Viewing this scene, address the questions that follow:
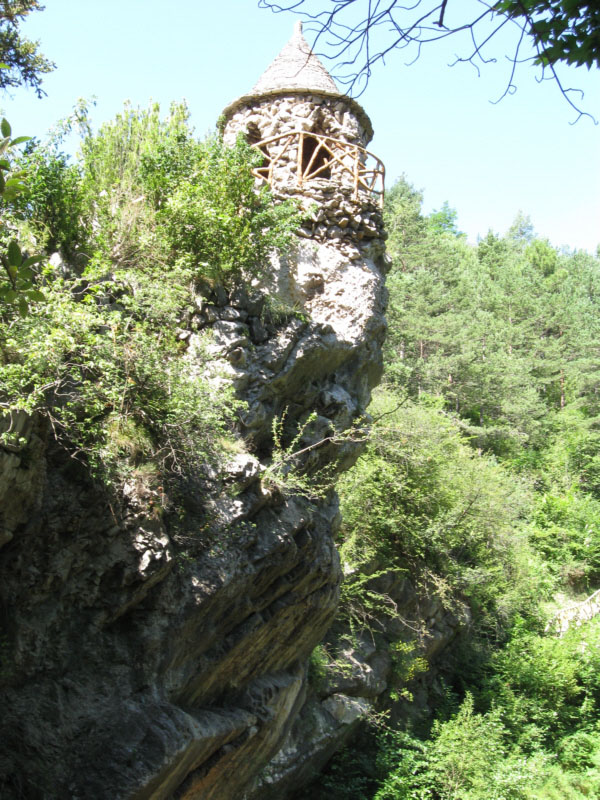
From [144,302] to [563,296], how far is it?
2804 centimetres

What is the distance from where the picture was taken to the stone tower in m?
9.95

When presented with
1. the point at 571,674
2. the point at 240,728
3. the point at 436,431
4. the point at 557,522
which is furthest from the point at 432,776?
the point at 557,522

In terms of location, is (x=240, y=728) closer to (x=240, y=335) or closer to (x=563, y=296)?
(x=240, y=335)

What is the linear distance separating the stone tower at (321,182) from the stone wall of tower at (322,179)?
0.6 inches

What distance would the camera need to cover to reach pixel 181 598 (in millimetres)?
6547

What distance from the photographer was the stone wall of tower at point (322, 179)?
10.4 metres

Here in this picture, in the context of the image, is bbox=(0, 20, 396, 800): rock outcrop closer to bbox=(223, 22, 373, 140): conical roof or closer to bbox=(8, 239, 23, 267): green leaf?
bbox=(223, 22, 373, 140): conical roof

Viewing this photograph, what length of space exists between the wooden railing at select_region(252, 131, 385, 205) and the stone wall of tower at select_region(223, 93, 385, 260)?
0.03 meters

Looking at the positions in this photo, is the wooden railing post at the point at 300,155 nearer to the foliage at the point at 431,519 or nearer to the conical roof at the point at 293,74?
the conical roof at the point at 293,74

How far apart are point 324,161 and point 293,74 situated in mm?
1603

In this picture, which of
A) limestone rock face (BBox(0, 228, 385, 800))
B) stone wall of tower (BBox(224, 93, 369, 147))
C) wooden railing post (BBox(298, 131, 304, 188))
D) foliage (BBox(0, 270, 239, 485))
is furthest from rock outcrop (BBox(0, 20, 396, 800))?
stone wall of tower (BBox(224, 93, 369, 147))

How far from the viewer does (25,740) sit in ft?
18.1

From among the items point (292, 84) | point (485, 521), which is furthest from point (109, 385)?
point (485, 521)

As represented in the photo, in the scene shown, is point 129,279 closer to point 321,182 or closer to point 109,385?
point 109,385
